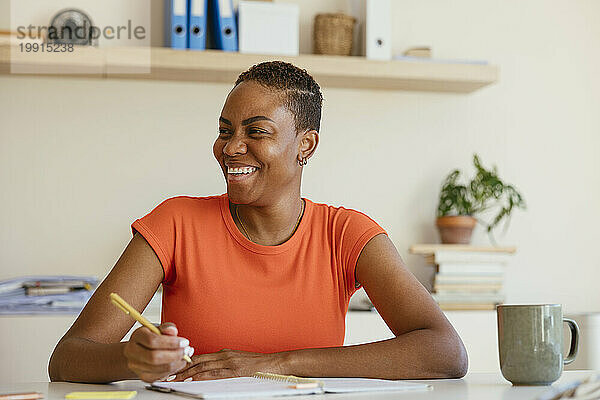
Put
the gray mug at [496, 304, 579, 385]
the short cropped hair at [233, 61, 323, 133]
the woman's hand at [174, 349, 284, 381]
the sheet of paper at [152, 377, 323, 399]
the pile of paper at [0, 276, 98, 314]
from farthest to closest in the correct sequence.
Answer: the pile of paper at [0, 276, 98, 314]
the short cropped hair at [233, 61, 323, 133]
the woman's hand at [174, 349, 284, 381]
the gray mug at [496, 304, 579, 385]
the sheet of paper at [152, 377, 323, 399]

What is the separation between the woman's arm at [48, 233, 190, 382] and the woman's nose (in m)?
0.24

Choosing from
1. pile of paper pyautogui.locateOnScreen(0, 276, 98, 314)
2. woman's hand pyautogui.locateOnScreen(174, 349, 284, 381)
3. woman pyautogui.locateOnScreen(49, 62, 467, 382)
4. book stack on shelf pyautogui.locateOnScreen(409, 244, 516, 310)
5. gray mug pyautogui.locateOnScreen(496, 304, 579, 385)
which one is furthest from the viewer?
book stack on shelf pyautogui.locateOnScreen(409, 244, 516, 310)

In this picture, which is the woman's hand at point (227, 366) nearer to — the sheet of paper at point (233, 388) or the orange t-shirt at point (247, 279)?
the sheet of paper at point (233, 388)

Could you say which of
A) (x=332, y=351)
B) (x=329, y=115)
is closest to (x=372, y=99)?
(x=329, y=115)

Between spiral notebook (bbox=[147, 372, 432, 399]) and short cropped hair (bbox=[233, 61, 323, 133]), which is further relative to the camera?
short cropped hair (bbox=[233, 61, 323, 133])

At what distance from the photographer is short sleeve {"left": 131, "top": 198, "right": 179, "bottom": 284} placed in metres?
1.58

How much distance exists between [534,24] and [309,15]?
90 cm

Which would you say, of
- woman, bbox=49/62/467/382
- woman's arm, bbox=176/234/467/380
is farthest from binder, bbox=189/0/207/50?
woman's arm, bbox=176/234/467/380

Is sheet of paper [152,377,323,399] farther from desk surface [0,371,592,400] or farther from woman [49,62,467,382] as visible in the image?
woman [49,62,467,382]

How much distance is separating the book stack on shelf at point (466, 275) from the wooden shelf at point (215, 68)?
60cm

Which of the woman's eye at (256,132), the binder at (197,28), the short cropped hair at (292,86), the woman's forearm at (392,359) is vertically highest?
the binder at (197,28)

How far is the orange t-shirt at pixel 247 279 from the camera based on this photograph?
5.17ft

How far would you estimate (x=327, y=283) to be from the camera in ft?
5.42

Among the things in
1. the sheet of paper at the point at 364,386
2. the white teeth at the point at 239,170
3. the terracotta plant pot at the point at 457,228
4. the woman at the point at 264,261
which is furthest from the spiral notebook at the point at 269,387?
the terracotta plant pot at the point at 457,228
